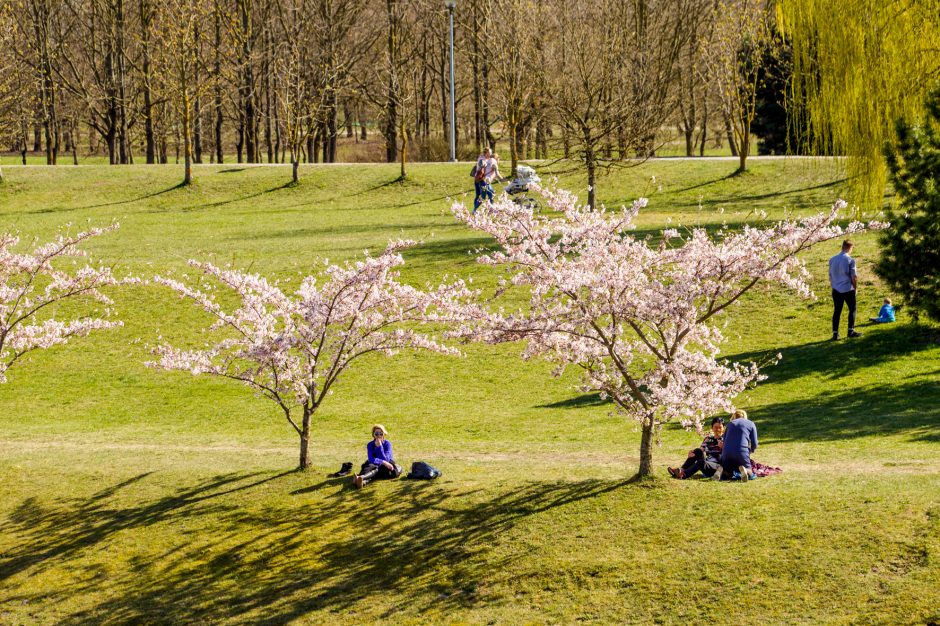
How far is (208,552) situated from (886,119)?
21.0 m

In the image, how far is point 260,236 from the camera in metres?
35.9

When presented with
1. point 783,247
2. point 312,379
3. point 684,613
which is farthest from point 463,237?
point 684,613

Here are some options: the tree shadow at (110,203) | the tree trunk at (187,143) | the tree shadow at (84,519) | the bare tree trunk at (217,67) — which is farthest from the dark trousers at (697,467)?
the bare tree trunk at (217,67)

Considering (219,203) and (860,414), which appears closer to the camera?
(860,414)

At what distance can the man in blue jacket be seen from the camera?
15.1m

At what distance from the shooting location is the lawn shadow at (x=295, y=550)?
13781 millimetres

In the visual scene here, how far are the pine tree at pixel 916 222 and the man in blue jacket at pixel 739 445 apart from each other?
28.1 ft

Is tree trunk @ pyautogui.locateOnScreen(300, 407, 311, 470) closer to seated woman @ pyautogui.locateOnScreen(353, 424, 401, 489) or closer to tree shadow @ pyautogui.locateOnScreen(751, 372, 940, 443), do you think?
seated woman @ pyautogui.locateOnScreen(353, 424, 401, 489)

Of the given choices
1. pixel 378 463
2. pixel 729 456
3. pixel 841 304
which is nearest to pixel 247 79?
pixel 841 304

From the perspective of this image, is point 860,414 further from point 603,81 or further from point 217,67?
point 217,67

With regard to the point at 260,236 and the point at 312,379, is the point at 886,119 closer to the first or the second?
the point at 312,379

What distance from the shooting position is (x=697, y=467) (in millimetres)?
15734

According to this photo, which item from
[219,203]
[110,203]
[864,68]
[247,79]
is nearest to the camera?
[864,68]

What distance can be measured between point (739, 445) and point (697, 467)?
33.4 inches
